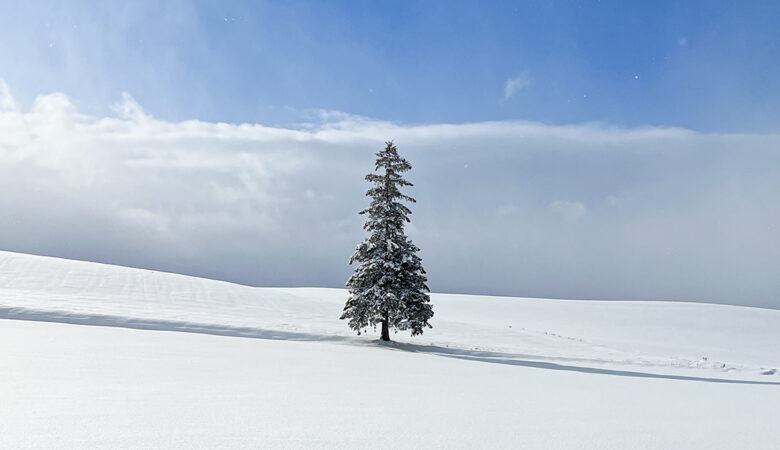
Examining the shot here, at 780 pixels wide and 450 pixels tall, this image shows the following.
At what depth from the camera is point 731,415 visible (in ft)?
23.9

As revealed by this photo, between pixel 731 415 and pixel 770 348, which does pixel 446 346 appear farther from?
pixel 770 348

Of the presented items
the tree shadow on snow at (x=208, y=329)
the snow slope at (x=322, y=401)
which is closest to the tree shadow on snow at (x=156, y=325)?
the tree shadow on snow at (x=208, y=329)

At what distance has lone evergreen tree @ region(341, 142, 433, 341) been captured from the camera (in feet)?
75.6

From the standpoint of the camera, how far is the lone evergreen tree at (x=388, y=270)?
23.0 metres

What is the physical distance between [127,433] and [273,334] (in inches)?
776

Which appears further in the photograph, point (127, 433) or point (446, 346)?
point (446, 346)

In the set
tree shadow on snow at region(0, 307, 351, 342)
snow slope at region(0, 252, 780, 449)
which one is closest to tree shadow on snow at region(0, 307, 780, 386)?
tree shadow on snow at region(0, 307, 351, 342)

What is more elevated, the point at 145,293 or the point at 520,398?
the point at 145,293

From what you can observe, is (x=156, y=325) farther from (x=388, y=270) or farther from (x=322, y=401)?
(x=322, y=401)

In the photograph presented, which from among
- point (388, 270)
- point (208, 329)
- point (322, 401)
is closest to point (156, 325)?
point (208, 329)

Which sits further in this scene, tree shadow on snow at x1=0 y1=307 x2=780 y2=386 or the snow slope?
tree shadow on snow at x1=0 y1=307 x2=780 y2=386

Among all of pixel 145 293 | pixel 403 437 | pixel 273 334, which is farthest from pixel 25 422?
pixel 145 293

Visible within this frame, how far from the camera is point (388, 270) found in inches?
920

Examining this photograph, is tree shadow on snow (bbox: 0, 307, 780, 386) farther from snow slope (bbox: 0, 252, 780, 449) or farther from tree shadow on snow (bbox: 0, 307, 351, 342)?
snow slope (bbox: 0, 252, 780, 449)
